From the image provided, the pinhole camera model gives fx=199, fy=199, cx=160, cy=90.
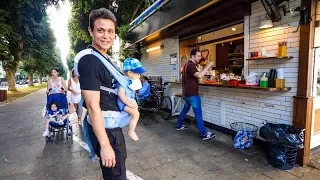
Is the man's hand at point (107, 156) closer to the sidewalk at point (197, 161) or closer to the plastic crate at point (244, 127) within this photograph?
the sidewalk at point (197, 161)

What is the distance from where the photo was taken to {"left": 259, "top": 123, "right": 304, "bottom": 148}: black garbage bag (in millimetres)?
2848

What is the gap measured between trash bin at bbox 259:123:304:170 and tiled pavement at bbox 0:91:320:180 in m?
0.12

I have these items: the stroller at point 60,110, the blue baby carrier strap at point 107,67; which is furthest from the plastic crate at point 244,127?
the stroller at point 60,110

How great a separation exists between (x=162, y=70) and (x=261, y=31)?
421cm

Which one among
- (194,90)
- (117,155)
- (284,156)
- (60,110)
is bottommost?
(284,156)

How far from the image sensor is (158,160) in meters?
3.39

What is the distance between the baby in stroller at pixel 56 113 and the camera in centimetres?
458

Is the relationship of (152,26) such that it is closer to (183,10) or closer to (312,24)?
(183,10)

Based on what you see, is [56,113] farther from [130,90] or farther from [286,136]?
[286,136]

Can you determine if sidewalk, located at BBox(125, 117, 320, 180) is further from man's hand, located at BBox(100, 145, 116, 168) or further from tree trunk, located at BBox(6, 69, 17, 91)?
tree trunk, located at BBox(6, 69, 17, 91)

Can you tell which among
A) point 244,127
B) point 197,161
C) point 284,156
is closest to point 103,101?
point 197,161

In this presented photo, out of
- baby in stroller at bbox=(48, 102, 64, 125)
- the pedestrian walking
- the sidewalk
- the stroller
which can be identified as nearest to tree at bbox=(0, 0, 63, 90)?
the stroller

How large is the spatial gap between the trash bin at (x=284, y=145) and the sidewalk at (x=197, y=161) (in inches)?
4.4

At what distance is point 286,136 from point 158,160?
6.56 feet
